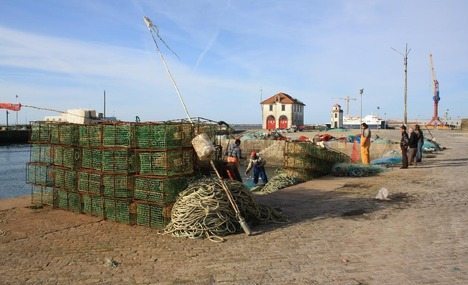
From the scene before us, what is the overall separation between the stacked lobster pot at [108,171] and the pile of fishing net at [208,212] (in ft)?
4.36

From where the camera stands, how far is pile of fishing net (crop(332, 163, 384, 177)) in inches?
635

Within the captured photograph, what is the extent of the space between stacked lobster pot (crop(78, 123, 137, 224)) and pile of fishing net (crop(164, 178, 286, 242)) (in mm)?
1329

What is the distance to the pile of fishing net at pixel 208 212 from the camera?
7715 millimetres

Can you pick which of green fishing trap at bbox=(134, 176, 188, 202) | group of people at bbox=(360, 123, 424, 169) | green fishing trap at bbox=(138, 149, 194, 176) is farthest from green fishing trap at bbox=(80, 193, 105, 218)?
group of people at bbox=(360, 123, 424, 169)

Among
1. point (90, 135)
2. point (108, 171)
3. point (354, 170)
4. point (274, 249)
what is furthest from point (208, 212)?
point (354, 170)

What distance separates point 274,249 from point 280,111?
91.6 metres

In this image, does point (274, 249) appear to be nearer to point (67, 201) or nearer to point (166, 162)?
point (166, 162)

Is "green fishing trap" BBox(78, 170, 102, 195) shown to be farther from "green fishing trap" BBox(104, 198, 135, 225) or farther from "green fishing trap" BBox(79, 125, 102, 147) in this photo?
"green fishing trap" BBox(79, 125, 102, 147)

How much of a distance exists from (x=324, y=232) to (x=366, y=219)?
1.37 metres

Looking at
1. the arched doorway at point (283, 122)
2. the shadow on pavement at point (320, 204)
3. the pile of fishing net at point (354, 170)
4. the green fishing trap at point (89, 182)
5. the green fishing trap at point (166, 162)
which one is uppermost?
the arched doorway at point (283, 122)

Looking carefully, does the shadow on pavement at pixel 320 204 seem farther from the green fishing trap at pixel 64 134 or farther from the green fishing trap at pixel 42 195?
the green fishing trap at pixel 42 195

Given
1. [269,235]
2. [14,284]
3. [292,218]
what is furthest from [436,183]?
[14,284]

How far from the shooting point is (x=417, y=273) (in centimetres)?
570

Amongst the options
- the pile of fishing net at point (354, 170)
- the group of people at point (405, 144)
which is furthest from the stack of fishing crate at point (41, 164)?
the group of people at point (405, 144)
